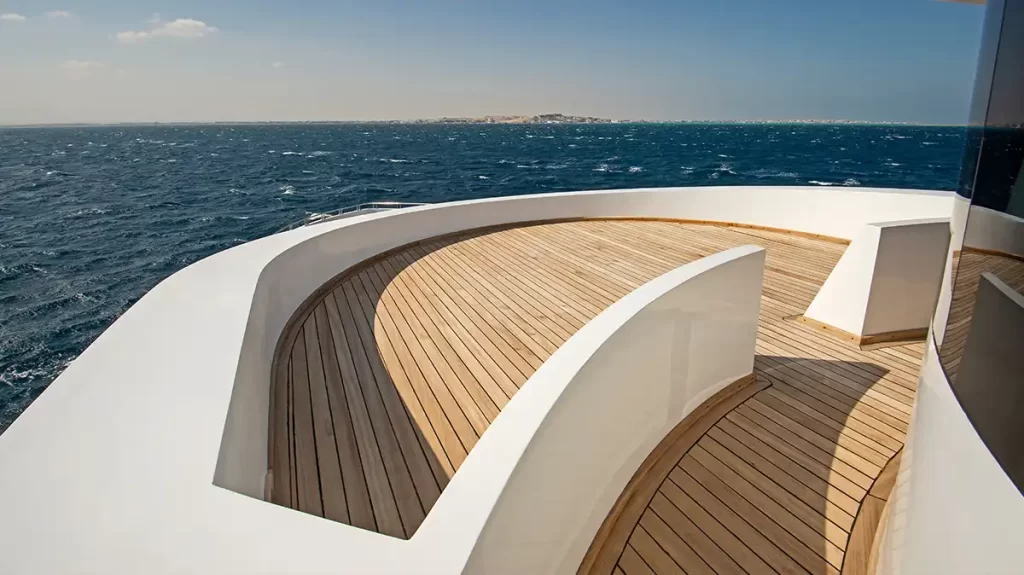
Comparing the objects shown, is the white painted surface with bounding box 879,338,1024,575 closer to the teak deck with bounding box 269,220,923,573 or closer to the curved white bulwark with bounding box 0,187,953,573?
the teak deck with bounding box 269,220,923,573

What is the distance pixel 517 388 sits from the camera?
2834 mm

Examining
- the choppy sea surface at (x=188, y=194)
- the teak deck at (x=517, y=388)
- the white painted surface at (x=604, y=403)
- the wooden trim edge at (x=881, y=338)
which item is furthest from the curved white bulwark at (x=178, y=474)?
the choppy sea surface at (x=188, y=194)

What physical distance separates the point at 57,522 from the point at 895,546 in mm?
2145

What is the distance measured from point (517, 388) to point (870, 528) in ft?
5.45

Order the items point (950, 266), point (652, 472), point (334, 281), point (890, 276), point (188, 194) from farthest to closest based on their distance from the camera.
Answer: point (188, 194)
point (334, 281)
point (890, 276)
point (652, 472)
point (950, 266)

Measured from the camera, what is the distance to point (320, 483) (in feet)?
6.91

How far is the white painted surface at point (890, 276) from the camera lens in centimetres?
354

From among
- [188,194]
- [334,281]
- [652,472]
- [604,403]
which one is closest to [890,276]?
[652,472]

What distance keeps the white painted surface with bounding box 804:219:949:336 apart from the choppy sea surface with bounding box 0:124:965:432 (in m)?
2.75

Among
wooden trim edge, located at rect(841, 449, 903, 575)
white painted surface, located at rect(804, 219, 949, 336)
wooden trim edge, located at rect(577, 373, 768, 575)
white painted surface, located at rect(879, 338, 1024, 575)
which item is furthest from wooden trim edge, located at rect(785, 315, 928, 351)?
white painted surface, located at rect(879, 338, 1024, 575)

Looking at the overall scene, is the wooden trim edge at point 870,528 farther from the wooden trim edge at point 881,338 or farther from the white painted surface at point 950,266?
the wooden trim edge at point 881,338

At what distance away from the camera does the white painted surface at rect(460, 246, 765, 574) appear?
1397 mm

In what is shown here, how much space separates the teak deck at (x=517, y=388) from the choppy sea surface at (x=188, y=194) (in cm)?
368

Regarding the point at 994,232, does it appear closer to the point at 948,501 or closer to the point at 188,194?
the point at 948,501
